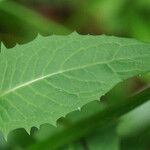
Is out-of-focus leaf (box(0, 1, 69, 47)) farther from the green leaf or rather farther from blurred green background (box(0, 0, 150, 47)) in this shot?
the green leaf

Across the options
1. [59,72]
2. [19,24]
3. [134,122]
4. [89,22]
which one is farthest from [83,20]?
[59,72]

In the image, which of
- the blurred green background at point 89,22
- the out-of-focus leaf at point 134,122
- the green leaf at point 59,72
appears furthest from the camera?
the blurred green background at point 89,22

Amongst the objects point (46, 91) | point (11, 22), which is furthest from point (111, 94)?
point (46, 91)

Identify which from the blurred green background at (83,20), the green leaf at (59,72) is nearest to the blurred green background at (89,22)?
the blurred green background at (83,20)

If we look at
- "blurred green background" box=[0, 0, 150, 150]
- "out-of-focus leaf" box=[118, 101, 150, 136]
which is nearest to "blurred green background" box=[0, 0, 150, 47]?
"blurred green background" box=[0, 0, 150, 150]

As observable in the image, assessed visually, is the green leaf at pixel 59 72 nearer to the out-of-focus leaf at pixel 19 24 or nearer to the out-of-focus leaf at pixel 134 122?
the out-of-focus leaf at pixel 134 122

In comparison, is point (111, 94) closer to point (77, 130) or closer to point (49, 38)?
point (77, 130)

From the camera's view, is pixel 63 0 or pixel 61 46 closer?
pixel 61 46

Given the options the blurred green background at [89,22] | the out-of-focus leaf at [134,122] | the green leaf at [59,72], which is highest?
the blurred green background at [89,22]
